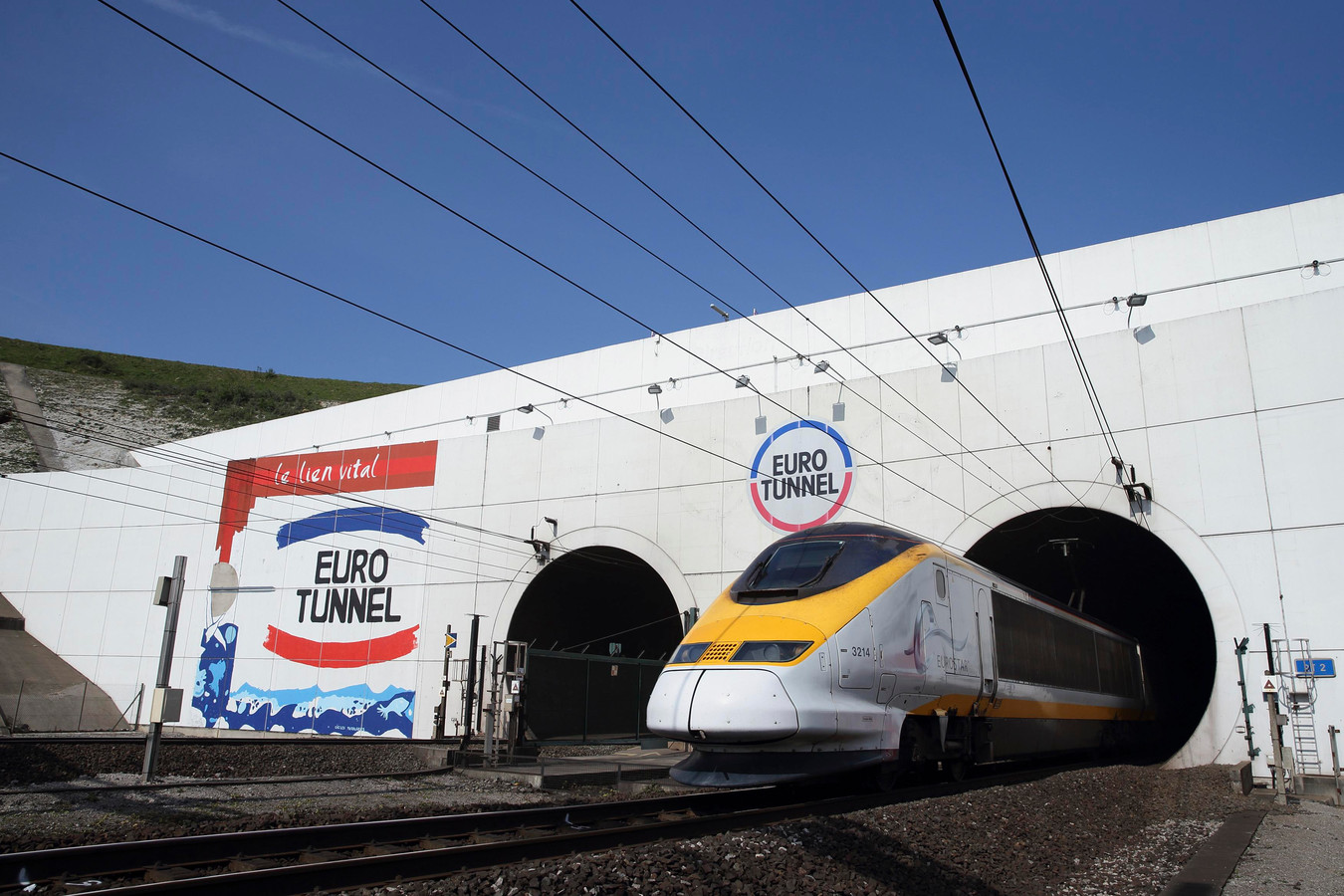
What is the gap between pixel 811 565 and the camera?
12.3m

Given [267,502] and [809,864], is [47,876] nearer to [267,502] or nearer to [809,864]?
[809,864]

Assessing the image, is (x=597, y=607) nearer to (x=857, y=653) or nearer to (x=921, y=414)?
(x=921, y=414)

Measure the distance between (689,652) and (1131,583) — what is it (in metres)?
24.5

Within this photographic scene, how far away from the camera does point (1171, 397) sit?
20.1 metres

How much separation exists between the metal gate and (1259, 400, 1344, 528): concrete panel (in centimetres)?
1691

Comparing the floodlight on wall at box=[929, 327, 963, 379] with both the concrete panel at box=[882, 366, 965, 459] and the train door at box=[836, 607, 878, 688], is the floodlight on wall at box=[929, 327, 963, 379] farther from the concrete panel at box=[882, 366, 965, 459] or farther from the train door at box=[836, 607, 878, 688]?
the train door at box=[836, 607, 878, 688]

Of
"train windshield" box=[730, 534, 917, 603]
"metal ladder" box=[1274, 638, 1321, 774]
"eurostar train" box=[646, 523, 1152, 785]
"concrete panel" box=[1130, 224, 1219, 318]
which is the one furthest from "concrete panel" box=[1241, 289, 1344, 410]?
"train windshield" box=[730, 534, 917, 603]

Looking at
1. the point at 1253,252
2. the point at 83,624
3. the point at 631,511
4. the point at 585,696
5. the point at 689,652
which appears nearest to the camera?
the point at 689,652

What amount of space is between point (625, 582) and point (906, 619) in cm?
2151

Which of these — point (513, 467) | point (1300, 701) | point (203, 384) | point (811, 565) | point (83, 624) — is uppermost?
point (203, 384)

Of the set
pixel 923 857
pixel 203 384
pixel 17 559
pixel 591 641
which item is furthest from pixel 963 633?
pixel 203 384

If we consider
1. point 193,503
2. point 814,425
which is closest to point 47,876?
point 814,425

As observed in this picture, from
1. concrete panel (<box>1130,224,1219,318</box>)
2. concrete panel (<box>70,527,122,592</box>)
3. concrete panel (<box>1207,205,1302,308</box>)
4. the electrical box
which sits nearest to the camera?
the electrical box

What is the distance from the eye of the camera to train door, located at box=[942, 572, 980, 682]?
13.1 meters
